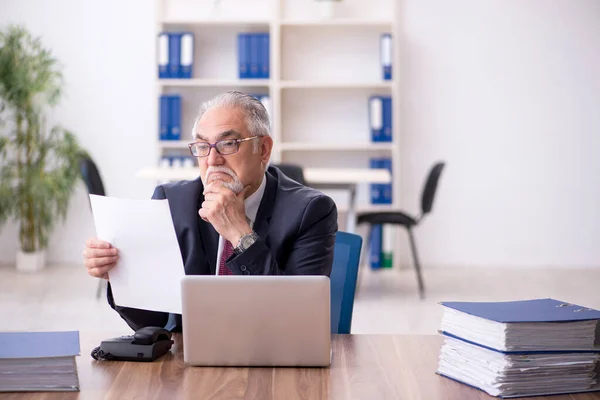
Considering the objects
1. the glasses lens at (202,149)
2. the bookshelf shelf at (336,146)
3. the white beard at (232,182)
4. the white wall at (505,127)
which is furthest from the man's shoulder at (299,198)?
the white wall at (505,127)

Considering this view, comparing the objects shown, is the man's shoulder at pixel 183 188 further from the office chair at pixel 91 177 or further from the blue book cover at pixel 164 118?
the blue book cover at pixel 164 118

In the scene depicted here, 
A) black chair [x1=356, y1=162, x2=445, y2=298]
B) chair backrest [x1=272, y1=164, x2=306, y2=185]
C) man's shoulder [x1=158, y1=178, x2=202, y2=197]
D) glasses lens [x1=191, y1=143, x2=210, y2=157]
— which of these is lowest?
black chair [x1=356, y1=162, x2=445, y2=298]

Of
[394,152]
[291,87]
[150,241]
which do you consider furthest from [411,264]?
[150,241]

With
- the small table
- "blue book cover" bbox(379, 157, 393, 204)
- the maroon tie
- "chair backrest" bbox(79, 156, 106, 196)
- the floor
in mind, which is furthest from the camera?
"blue book cover" bbox(379, 157, 393, 204)

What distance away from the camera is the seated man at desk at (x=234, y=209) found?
90.3 inches

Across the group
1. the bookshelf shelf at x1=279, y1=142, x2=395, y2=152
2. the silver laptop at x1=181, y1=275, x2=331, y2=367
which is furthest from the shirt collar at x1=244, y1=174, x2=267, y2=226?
the bookshelf shelf at x1=279, y1=142, x2=395, y2=152

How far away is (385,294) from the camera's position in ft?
19.9

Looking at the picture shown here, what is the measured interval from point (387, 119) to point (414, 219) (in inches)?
38.6

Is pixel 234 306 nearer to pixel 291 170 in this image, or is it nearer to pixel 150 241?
pixel 150 241

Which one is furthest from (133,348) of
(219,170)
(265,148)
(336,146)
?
(336,146)

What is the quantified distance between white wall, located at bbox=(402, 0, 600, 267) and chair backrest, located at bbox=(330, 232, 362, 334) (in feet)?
15.2

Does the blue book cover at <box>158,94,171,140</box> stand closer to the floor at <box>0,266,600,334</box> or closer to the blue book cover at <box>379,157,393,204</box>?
the floor at <box>0,266,600,334</box>

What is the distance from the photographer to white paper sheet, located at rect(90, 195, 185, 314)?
1958 millimetres

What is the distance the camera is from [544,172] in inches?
282
